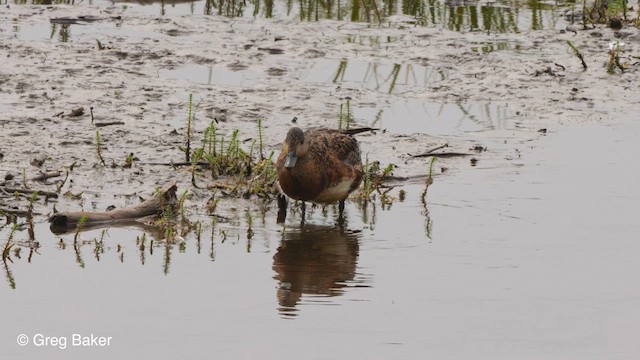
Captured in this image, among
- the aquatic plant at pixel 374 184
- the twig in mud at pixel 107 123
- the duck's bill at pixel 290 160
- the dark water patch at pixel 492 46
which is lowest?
the aquatic plant at pixel 374 184

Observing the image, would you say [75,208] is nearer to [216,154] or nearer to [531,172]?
[216,154]

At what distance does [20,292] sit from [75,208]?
1.83 m

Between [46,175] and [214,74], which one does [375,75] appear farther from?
[46,175]

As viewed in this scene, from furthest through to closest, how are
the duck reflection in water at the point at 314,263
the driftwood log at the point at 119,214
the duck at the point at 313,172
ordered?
the duck at the point at 313,172 < the driftwood log at the point at 119,214 < the duck reflection in water at the point at 314,263

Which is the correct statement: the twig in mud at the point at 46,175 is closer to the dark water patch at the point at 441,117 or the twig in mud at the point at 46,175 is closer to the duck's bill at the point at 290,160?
the duck's bill at the point at 290,160

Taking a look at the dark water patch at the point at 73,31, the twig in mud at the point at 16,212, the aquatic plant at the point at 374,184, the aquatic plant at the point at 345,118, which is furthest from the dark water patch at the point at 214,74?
the twig in mud at the point at 16,212

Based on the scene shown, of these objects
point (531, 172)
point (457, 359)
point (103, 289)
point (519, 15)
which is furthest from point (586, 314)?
point (519, 15)

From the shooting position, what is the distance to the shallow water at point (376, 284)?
661cm

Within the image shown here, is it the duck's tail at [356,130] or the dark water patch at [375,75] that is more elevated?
the dark water patch at [375,75]

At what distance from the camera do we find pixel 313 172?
8.97 m

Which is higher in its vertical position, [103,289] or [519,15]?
[519,15]

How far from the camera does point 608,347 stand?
21.8ft

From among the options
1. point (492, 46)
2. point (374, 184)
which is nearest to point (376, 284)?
point (374, 184)

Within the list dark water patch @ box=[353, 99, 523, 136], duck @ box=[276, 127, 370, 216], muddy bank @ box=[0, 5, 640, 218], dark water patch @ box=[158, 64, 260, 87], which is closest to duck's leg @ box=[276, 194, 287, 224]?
duck @ box=[276, 127, 370, 216]
